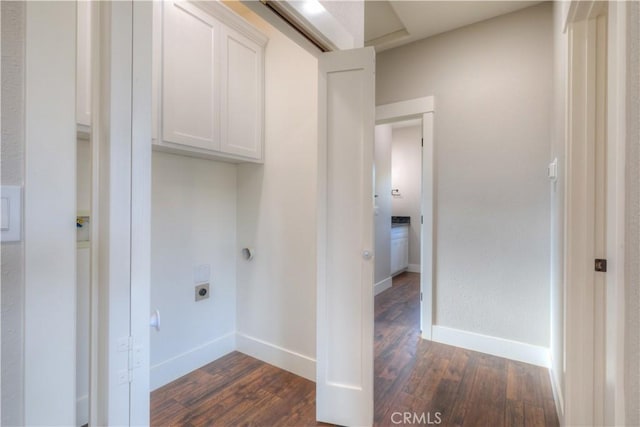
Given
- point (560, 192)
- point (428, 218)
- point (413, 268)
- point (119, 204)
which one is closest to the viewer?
point (119, 204)

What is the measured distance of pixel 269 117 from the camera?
222cm

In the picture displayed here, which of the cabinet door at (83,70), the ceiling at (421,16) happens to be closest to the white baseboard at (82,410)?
the cabinet door at (83,70)

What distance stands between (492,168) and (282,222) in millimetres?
1764

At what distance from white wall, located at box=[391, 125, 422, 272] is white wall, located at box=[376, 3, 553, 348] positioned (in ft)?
9.83

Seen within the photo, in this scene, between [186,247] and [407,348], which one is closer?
[186,247]

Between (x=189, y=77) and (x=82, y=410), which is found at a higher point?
(x=189, y=77)

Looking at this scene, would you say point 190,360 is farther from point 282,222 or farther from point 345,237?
point 345,237

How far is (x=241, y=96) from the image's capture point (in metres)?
2.08

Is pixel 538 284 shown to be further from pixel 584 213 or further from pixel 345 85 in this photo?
pixel 345 85

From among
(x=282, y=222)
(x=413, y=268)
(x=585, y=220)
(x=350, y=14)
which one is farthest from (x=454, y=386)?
(x=413, y=268)

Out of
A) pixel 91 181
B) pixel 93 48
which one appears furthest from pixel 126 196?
pixel 93 48

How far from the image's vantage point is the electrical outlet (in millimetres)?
2107

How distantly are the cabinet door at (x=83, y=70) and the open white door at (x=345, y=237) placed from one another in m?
1.02

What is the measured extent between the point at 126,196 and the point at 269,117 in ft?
5.74
